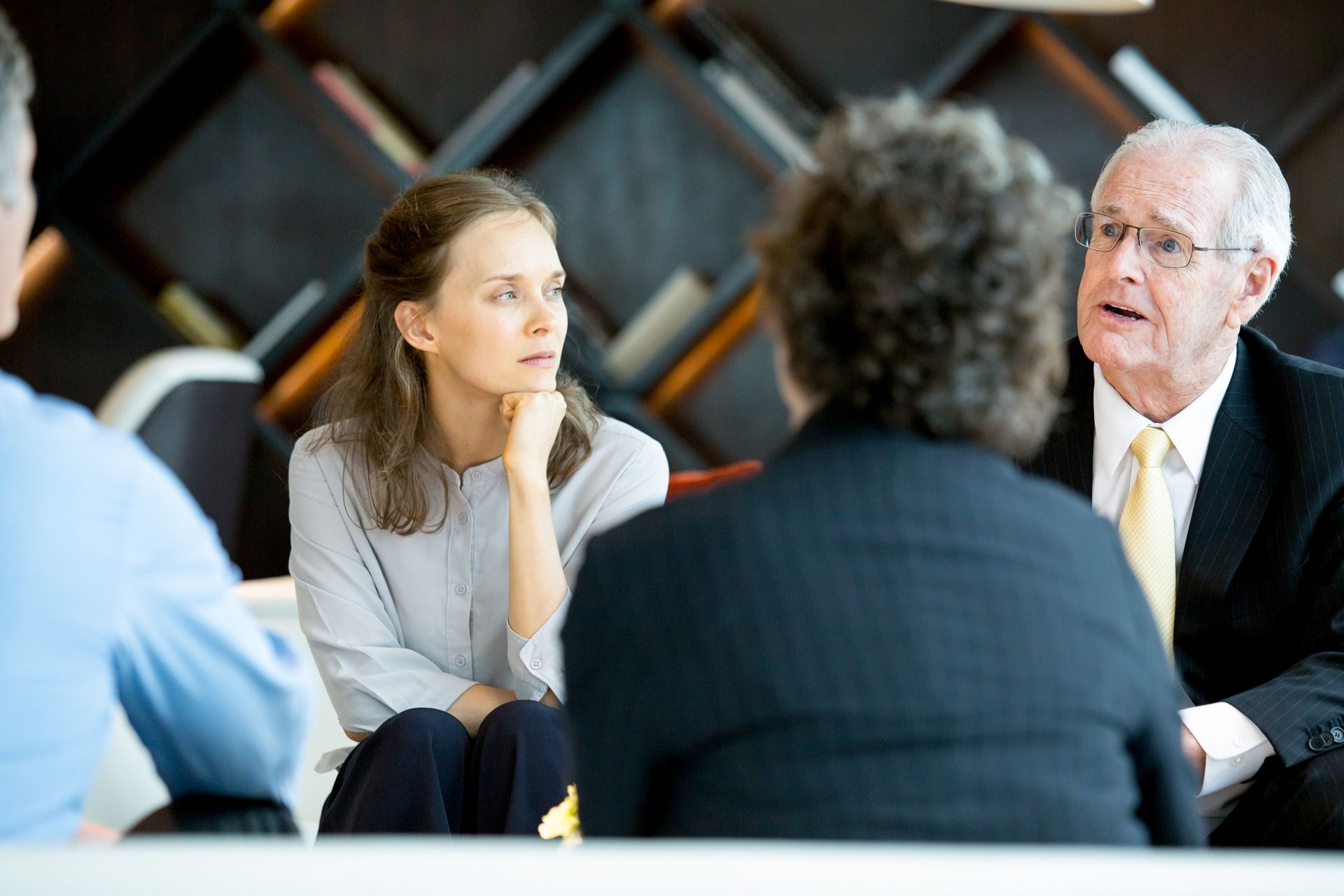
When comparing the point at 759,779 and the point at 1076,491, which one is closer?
the point at 759,779

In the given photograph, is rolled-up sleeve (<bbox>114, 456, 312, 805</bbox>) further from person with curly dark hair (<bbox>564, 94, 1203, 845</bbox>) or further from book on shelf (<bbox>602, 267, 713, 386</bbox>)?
book on shelf (<bbox>602, 267, 713, 386</bbox>)

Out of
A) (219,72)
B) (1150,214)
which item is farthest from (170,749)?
(219,72)

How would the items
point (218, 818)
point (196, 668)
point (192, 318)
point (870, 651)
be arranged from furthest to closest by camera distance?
point (192, 318) → point (218, 818) → point (196, 668) → point (870, 651)

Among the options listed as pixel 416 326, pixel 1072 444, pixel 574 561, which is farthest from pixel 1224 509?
pixel 416 326

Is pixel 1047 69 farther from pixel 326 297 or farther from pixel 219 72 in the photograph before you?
pixel 219 72

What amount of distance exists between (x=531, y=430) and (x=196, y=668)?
0.84 metres

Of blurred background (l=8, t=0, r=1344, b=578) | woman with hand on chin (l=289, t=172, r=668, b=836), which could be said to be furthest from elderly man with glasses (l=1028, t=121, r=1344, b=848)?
blurred background (l=8, t=0, r=1344, b=578)

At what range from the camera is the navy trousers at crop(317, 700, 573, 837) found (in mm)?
1641

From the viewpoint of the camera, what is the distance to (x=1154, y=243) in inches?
75.4

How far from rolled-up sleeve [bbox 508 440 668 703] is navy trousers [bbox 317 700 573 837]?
0.29 ft

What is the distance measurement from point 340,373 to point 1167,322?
1.20 meters

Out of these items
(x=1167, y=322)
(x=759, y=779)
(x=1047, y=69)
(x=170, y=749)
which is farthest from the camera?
(x=1047, y=69)

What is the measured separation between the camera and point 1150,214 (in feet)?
6.23

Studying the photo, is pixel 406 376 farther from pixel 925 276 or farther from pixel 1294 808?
pixel 1294 808
